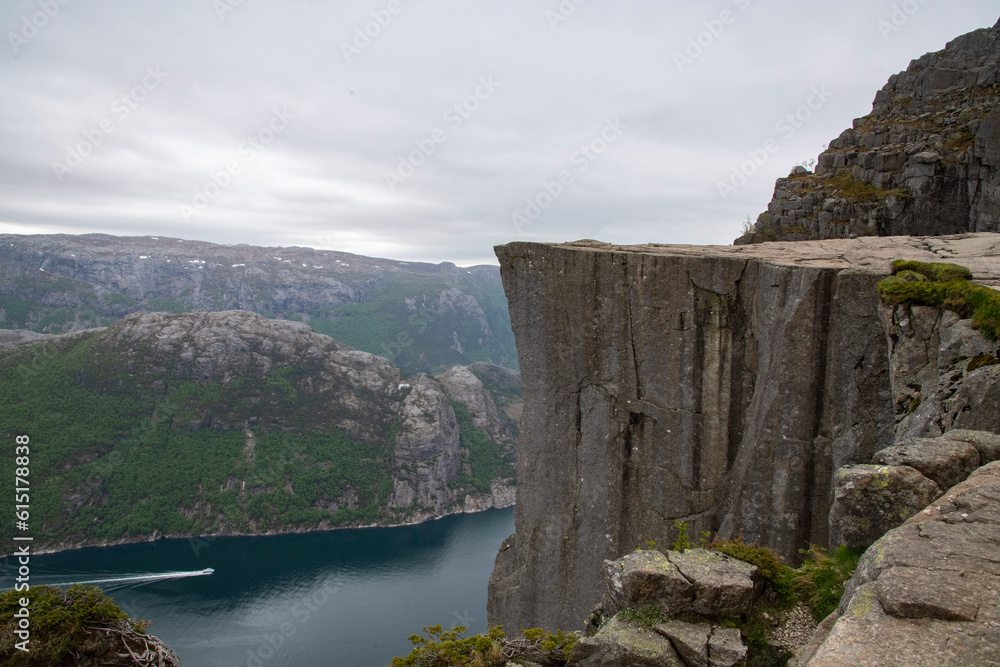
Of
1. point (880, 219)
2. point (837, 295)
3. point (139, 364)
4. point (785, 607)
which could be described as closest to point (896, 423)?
point (837, 295)

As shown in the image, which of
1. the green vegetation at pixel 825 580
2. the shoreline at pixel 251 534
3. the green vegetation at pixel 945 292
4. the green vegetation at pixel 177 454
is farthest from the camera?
the green vegetation at pixel 177 454

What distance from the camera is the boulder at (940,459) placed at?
8484 millimetres

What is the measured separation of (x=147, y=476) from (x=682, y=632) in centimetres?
15997

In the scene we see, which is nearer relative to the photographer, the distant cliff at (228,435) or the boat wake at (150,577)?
the boat wake at (150,577)

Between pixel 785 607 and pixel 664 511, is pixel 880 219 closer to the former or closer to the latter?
pixel 664 511

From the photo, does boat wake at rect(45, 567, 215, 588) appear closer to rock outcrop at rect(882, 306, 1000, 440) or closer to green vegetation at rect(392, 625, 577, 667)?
green vegetation at rect(392, 625, 577, 667)

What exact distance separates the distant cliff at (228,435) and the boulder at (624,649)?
140m

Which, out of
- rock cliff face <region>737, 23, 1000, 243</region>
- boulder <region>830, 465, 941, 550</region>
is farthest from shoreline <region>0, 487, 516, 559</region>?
boulder <region>830, 465, 941, 550</region>

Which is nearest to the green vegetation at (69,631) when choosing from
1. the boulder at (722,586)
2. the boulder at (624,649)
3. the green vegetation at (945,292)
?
the boulder at (624,649)

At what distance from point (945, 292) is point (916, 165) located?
16833mm

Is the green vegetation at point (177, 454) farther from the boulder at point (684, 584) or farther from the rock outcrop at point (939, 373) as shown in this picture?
the rock outcrop at point (939, 373)

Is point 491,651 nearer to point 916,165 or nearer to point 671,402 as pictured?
point 671,402

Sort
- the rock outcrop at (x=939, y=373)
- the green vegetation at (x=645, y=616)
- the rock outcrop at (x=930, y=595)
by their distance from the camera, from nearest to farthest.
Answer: the rock outcrop at (x=930, y=595) → the green vegetation at (x=645, y=616) → the rock outcrop at (x=939, y=373)

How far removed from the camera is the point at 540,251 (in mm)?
19688
